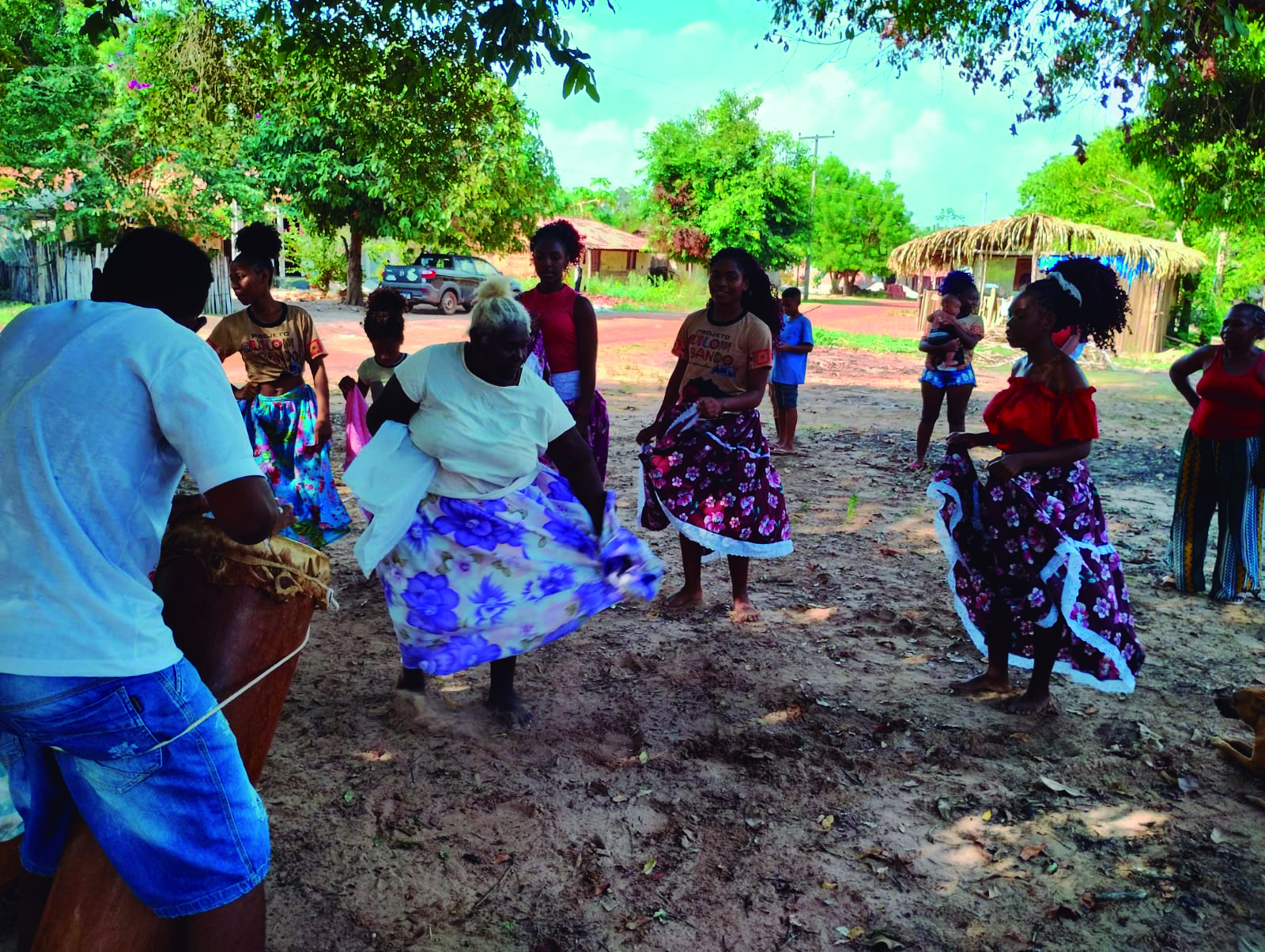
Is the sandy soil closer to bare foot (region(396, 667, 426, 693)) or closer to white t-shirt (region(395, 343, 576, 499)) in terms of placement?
bare foot (region(396, 667, 426, 693))

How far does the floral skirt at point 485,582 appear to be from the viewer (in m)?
3.48

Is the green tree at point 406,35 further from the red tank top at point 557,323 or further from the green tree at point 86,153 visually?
the green tree at point 86,153

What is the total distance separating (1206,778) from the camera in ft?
11.7

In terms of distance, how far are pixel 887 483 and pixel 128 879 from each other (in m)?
7.27

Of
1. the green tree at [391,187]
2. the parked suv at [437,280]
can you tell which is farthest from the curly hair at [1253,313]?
the parked suv at [437,280]

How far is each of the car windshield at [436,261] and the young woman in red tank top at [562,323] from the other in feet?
79.3

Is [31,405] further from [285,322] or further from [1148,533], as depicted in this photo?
[1148,533]

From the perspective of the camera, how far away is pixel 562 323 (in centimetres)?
515

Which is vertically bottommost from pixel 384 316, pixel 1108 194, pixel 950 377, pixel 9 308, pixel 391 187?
pixel 9 308

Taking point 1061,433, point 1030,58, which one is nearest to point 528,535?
point 1061,433

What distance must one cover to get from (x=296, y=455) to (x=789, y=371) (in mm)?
5356

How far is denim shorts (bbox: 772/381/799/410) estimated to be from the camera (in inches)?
372

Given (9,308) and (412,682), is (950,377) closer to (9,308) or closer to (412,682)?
(412,682)

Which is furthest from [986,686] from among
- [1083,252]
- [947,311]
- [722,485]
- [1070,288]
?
[1083,252]
